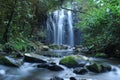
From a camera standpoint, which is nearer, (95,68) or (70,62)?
(95,68)

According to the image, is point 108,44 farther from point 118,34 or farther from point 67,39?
point 67,39

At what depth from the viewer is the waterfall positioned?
21.8 meters

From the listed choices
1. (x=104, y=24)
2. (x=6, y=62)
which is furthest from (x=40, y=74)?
(x=104, y=24)

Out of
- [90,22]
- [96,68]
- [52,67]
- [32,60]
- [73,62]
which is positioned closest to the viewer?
[96,68]

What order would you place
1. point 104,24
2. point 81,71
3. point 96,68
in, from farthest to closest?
point 104,24
point 96,68
point 81,71

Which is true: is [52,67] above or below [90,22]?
below

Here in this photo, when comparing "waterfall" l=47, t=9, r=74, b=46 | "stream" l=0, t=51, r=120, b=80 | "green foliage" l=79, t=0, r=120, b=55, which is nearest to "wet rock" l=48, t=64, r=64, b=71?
"stream" l=0, t=51, r=120, b=80

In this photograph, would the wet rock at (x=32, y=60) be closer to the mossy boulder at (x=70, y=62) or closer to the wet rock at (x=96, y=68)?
the mossy boulder at (x=70, y=62)

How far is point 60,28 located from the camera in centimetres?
2327

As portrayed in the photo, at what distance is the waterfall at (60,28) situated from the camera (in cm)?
2180

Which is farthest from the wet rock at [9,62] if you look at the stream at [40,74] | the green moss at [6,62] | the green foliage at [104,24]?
the green foliage at [104,24]

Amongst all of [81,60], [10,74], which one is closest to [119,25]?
[81,60]

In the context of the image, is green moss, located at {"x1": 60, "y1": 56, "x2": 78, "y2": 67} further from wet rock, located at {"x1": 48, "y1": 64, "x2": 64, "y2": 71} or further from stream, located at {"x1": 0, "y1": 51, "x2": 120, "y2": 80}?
wet rock, located at {"x1": 48, "y1": 64, "x2": 64, "y2": 71}

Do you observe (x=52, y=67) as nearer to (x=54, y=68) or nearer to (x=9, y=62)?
(x=54, y=68)
